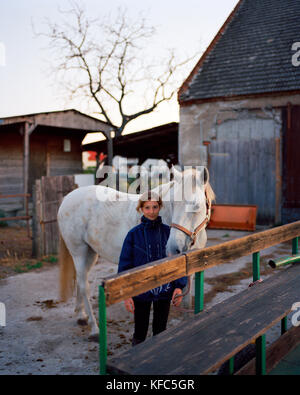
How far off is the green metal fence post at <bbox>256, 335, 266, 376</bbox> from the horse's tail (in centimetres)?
267

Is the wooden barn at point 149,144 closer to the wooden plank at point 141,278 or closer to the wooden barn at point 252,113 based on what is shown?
the wooden barn at point 252,113

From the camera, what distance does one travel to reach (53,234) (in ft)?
25.0

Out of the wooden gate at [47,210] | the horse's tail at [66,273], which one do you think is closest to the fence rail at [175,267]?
the horse's tail at [66,273]

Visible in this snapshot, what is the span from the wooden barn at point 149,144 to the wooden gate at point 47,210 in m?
6.49

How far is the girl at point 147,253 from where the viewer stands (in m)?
2.77

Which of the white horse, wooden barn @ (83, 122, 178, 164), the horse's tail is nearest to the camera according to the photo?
the white horse

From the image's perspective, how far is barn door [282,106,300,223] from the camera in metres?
10.1

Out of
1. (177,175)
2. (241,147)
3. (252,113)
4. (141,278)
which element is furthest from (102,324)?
(252,113)

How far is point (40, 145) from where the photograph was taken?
44.9ft

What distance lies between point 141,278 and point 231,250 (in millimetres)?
1023

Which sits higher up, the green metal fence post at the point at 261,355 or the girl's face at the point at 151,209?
the girl's face at the point at 151,209

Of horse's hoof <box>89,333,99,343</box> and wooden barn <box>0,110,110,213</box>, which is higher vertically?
wooden barn <box>0,110,110,213</box>

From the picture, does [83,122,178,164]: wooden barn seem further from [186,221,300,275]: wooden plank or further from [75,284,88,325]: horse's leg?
[186,221,300,275]: wooden plank

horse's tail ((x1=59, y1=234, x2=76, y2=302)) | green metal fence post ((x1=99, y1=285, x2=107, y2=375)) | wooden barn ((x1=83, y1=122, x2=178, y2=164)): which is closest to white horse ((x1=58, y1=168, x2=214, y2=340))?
horse's tail ((x1=59, y1=234, x2=76, y2=302))
